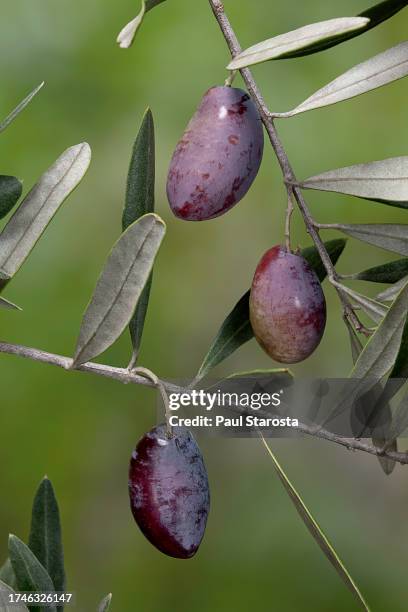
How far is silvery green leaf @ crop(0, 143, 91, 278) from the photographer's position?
1.55 feet

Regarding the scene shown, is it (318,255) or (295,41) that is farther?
(318,255)

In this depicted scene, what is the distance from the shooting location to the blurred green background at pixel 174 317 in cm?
121

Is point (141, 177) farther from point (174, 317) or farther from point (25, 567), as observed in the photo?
point (174, 317)

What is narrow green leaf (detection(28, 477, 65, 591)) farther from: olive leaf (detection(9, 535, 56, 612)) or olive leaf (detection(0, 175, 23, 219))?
olive leaf (detection(0, 175, 23, 219))

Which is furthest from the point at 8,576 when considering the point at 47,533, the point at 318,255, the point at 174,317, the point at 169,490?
the point at 174,317

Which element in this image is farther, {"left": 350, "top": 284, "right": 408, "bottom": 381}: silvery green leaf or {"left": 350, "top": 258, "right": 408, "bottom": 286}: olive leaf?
{"left": 350, "top": 258, "right": 408, "bottom": 286}: olive leaf

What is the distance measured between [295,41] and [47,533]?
366mm

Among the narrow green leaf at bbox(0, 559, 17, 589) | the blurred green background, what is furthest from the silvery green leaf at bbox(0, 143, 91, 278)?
the blurred green background

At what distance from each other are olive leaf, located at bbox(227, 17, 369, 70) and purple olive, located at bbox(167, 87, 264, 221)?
3 centimetres

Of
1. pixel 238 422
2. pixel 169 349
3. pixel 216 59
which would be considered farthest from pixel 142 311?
pixel 216 59

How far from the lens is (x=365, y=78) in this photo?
1.53ft

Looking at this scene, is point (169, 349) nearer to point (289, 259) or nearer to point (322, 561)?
point (322, 561)

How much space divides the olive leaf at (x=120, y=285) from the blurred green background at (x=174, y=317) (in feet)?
2.45

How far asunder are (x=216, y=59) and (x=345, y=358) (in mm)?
534
